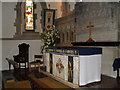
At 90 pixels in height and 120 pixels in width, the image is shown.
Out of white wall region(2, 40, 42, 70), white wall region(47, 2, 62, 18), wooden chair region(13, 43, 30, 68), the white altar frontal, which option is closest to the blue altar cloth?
the white altar frontal

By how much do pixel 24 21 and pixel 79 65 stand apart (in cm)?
619

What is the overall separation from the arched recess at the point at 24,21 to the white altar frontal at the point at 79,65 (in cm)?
442

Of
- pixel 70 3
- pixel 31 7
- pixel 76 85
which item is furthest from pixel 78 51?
pixel 31 7

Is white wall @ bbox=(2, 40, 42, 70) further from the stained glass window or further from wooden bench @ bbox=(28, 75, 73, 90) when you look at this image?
wooden bench @ bbox=(28, 75, 73, 90)

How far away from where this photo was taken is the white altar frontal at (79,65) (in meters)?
4.86

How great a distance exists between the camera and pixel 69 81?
17.1ft

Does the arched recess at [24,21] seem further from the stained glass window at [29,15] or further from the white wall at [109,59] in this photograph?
the white wall at [109,59]

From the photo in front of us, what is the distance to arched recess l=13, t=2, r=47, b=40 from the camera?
31.5ft

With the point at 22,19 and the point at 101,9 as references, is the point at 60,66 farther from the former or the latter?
the point at 22,19

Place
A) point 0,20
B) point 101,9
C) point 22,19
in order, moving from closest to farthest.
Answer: point 101,9 < point 0,20 < point 22,19

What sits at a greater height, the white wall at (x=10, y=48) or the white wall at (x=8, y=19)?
the white wall at (x=8, y=19)

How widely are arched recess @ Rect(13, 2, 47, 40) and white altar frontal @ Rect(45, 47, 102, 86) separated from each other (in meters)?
4.42

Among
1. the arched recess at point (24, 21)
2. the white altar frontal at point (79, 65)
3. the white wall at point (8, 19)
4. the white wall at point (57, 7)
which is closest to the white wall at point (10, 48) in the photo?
the arched recess at point (24, 21)

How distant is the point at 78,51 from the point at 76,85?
1063 millimetres
